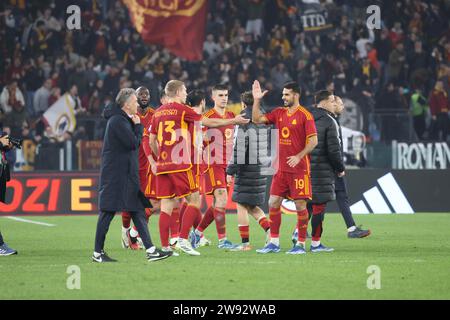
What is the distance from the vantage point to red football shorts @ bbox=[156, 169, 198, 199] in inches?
560

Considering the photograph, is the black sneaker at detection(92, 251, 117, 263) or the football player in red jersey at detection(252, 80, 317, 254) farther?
the football player in red jersey at detection(252, 80, 317, 254)

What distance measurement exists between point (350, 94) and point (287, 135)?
501 inches

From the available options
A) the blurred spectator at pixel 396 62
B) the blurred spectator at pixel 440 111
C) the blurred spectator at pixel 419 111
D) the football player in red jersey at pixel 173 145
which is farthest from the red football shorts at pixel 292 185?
the blurred spectator at pixel 396 62

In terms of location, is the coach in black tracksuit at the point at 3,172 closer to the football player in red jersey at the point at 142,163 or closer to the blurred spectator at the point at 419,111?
the football player in red jersey at the point at 142,163

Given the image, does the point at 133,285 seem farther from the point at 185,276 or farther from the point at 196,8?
the point at 196,8

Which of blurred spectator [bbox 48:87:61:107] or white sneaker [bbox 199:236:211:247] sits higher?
blurred spectator [bbox 48:87:61:107]

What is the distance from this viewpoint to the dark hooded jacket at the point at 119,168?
43.7 feet

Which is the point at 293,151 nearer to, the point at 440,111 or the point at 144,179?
the point at 144,179

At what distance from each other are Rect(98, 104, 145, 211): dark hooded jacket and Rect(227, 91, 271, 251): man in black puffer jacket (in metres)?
2.60

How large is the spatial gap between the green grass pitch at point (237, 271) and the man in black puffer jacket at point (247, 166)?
729mm

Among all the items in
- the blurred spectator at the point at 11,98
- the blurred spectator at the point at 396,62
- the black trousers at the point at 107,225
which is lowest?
the black trousers at the point at 107,225

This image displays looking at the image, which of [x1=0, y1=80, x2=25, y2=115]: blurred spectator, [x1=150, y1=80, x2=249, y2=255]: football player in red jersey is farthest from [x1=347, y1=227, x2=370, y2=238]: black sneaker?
[x1=0, y1=80, x2=25, y2=115]: blurred spectator

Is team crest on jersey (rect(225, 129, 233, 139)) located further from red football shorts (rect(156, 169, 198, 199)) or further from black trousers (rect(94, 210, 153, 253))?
black trousers (rect(94, 210, 153, 253))

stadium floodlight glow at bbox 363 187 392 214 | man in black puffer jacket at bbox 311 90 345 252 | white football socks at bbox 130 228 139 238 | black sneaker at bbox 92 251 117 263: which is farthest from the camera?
stadium floodlight glow at bbox 363 187 392 214
